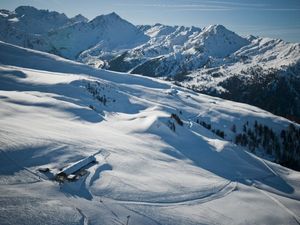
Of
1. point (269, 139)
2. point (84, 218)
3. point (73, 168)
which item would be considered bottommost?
point (269, 139)

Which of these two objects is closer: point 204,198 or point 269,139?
point 204,198

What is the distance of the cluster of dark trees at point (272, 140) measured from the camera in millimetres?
171000

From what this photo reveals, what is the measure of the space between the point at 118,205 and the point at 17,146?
1467cm

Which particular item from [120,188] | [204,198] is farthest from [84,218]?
[204,198]

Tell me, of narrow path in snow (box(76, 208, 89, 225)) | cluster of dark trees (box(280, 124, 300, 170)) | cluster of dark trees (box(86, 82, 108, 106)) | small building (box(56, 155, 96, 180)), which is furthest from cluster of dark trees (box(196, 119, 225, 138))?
narrow path in snow (box(76, 208, 89, 225))

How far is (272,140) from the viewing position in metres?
182

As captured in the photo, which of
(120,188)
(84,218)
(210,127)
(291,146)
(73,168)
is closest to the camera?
(84,218)

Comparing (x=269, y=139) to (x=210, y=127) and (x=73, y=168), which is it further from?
(x=73, y=168)

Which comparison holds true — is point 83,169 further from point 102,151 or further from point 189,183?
point 189,183

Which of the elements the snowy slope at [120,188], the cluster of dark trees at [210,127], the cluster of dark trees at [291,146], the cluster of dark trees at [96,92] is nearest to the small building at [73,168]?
the snowy slope at [120,188]

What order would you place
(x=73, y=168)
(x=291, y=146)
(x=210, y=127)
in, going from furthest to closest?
(x=291, y=146) → (x=210, y=127) → (x=73, y=168)

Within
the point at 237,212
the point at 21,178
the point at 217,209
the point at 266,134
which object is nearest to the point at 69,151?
the point at 21,178

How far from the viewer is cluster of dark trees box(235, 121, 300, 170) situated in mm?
171000

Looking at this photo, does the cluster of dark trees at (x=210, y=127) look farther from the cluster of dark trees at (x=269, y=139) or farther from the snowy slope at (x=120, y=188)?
the snowy slope at (x=120, y=188)
